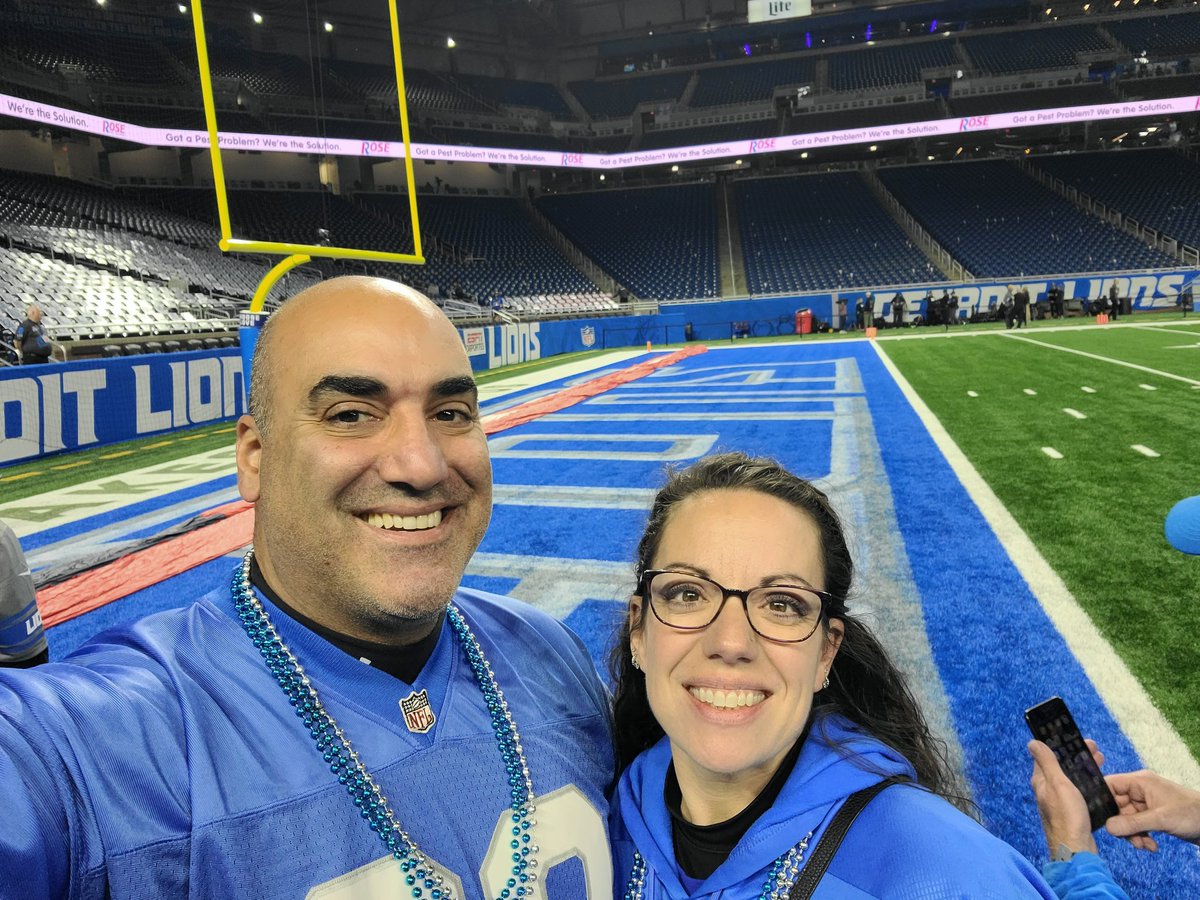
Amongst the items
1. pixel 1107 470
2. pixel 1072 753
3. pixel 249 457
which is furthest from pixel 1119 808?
pixel 1107 470

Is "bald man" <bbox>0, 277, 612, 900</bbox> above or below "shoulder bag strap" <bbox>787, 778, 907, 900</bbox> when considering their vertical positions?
above

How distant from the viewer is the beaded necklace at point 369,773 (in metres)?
1.20

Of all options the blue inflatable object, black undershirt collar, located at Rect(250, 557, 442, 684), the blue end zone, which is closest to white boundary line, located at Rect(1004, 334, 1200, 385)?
the blue end zone

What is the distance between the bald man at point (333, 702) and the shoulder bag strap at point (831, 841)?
0.40 metres

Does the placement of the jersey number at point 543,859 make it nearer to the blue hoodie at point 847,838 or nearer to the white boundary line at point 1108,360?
the blue hoodie at point 847,838

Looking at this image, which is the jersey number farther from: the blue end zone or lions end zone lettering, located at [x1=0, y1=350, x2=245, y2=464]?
lions end zone lettering, located at [x1=0, y1=350, x2=245, y2=464]

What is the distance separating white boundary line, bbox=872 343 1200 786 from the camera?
2568mm

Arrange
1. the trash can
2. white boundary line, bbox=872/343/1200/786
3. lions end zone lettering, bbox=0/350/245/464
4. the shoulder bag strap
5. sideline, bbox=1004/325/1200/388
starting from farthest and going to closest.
→ the trash can
sideline, bbox=1004/325/1200/388
lions end zone lettering, bbox=0/350/245/464
white boundary line, bbox=872/343/1200/786
the shoulder bag strap

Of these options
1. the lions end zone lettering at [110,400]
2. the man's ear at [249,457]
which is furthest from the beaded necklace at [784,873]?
the lions end zone lettering at [110,400]

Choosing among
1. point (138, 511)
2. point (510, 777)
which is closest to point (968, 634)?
point (510, 777)

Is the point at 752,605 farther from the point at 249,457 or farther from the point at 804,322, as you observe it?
the point at 804,322

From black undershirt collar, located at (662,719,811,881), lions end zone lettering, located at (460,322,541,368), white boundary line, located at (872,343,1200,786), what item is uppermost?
lions end zone lettering, located at (460,322,541,368)

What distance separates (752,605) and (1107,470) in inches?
264

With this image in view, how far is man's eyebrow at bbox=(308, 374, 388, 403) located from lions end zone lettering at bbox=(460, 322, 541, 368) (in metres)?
18.8
